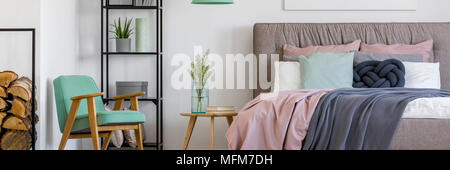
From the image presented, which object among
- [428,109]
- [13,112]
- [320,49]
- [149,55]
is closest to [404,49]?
[320,49]

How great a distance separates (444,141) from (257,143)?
116cm

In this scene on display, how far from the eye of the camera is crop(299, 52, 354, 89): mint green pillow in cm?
462

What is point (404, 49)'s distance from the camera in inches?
196

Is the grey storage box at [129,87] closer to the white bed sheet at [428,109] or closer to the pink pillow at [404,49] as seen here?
the pink pillow at [404,49]

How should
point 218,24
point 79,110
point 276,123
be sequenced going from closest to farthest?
point 276,123
point 79,110
point 218,24

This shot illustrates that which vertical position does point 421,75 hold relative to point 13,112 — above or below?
above

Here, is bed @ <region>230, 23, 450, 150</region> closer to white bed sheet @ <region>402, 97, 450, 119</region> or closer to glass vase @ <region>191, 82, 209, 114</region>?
glass vase @ <region>191, 82, 209, 114</region>

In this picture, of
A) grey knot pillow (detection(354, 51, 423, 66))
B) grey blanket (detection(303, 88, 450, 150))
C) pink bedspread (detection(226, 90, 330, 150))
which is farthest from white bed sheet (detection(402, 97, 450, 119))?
grey knot pillow (detection(354, 51, 423, 66))

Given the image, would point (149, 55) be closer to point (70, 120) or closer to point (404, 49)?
point (70, 120)

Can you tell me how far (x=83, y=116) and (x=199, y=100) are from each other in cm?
114

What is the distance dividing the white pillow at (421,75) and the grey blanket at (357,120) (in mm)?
1140

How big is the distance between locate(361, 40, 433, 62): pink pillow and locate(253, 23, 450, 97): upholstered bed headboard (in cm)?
11

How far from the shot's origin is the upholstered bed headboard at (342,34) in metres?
5.16
